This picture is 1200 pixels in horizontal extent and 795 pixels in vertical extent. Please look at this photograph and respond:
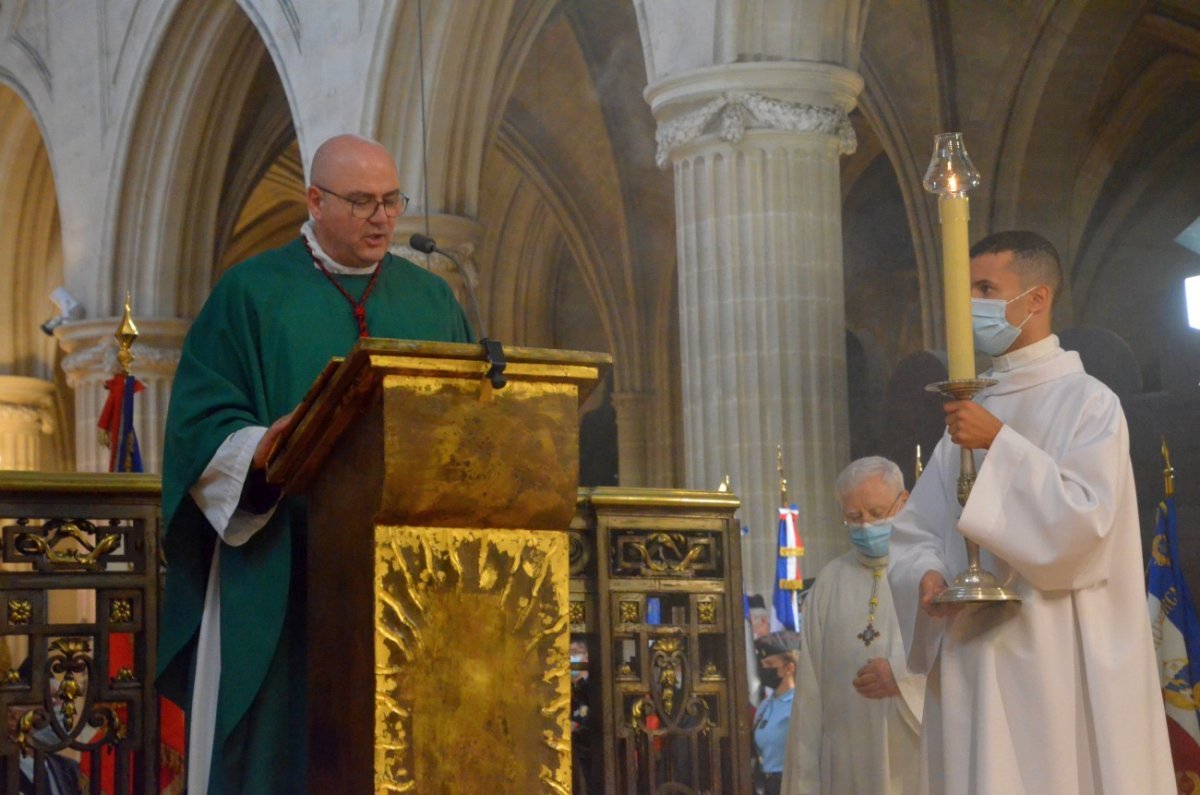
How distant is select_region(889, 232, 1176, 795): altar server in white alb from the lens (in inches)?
127

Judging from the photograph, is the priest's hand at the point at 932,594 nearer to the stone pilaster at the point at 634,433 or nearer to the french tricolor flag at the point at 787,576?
the french tricolor flag at the point at 787,576

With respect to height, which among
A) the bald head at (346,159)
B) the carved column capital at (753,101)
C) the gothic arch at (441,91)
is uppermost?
the gothic arch at (441,91)

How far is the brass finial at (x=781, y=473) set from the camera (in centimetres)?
896

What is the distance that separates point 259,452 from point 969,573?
Answer: 124 cm

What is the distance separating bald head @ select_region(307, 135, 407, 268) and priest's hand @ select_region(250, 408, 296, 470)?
471 mm

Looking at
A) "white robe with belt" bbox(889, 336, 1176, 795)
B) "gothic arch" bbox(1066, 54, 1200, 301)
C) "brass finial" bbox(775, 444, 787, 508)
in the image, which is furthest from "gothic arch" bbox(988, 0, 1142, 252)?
"white robe with belt" bbox(889, 336, 1176, 795)

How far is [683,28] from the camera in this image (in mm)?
9734

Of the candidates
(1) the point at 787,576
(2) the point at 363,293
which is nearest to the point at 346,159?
(2) the point at 363,293

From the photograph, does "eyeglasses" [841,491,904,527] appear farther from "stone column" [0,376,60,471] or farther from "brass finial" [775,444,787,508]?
"stone column" [0,376,60,471]

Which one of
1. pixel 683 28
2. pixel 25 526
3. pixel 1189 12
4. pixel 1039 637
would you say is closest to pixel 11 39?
pixel 683 28

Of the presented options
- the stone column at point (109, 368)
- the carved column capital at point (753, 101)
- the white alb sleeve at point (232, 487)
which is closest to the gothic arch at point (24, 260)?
the stone column at point (109, 368)

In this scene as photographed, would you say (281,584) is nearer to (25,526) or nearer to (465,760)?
(465,760)

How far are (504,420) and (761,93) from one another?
7.03m

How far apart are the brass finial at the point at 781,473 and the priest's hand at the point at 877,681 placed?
14.7ft
